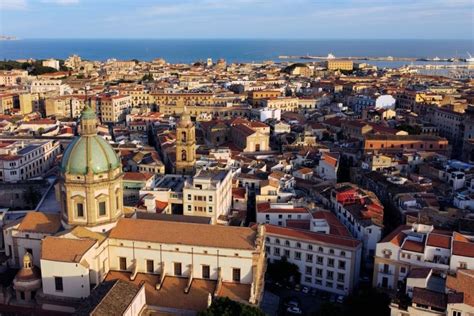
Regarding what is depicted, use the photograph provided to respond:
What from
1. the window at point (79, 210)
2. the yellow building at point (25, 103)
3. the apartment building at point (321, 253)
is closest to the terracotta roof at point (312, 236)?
the apartment building at point (321, 253)

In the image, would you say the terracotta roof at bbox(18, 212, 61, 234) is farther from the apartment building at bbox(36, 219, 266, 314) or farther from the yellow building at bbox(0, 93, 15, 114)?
the yellow building at bbox(0, 93, 15, 114)

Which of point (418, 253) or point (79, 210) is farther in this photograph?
point (418, 253)

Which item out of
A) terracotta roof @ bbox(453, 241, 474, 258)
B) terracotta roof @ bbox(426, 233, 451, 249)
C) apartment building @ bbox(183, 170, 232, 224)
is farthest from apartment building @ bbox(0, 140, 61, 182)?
terracotta roof @ bbox(453, 241, 474, 258)

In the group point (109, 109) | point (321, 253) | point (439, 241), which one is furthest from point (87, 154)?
point (109, 109)

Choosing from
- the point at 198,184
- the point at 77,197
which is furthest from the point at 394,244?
the point at 77,197

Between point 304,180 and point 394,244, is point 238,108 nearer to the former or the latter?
point 304,180

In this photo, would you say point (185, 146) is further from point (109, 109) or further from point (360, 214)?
point (109, 109)
